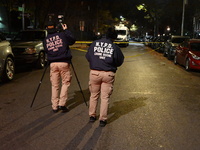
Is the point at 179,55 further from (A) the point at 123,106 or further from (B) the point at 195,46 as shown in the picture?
(A) the point at 123,106

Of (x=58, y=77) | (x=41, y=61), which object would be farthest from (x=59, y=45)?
(x=41, y=61)

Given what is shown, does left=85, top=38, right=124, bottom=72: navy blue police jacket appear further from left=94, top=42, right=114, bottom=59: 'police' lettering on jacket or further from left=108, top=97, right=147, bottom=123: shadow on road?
left=108, top=97, right=147, bottom=123: shadow on road

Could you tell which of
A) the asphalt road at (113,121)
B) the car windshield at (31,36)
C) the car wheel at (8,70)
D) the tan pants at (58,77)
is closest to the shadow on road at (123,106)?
the asphalt road at (113,121)

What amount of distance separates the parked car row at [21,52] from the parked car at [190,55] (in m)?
6.50

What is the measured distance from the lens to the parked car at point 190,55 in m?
11.6

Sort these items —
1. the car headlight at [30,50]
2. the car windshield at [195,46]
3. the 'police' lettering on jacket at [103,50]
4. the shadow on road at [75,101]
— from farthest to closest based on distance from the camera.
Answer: the car windshield at [195,46] < the car headlight at [30,50] < the shadow on road at [75,101] < the 'police' lettering on jacket at [103,50]

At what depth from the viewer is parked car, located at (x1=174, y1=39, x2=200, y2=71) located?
38.2 ft

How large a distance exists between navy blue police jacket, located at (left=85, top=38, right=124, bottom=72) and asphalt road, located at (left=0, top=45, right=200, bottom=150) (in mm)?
1072

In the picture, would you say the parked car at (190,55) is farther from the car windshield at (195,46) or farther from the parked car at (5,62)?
the parked car at (5,62)

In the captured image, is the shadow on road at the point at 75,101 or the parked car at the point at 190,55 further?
the parked car at the point at 190,55

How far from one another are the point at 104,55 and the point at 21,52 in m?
7.24

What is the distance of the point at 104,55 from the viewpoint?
458cm

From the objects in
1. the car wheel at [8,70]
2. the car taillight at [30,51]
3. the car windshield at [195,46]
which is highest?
the car windshield at [195,46]

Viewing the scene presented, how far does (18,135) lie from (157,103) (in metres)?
3.36
